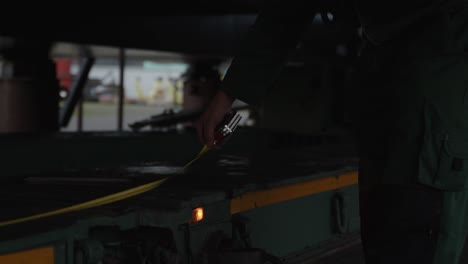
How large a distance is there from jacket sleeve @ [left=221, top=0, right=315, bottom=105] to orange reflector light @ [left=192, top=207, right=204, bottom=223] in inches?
23.1

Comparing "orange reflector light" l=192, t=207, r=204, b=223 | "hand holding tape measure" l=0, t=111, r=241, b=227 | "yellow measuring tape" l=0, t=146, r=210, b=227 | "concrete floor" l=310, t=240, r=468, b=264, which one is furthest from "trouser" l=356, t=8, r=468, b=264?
"concrete floor" l=310, t=240, r=468, b=264

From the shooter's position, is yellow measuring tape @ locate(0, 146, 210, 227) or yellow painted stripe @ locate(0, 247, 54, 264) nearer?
yellow painted stripe @ locate(0, 247, 54, 264)

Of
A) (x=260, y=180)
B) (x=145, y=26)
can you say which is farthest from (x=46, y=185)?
(x=145, y=26)

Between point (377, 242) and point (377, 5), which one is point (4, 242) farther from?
point (377, 5)

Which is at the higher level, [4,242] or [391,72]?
[391,72]

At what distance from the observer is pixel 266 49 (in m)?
2.31

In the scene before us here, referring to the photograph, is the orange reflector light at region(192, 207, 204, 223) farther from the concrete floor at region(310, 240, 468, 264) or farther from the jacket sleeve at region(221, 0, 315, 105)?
the concrete floor at region(310, 240, 468, 264)

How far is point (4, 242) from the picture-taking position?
6.10 ft

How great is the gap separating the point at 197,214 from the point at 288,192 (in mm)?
887

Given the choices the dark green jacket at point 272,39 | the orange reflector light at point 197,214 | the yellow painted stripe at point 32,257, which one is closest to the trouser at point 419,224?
the dark green jacket at point 272,39

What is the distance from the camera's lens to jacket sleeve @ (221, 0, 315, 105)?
227 cm

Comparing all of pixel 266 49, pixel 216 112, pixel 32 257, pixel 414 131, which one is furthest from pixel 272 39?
pixel 32 257

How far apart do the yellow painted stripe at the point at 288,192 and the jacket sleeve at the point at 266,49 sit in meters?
0.81

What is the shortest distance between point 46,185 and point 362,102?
1.53 metres
